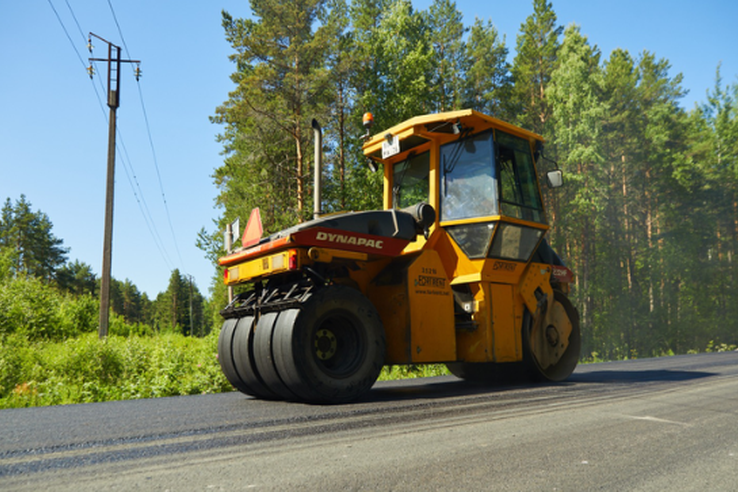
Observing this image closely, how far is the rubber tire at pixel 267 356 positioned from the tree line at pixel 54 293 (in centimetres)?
1218

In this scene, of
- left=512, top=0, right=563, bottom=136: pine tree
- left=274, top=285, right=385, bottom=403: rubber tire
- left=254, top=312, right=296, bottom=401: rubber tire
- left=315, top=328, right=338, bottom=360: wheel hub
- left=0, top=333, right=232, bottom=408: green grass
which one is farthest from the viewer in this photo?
left=512, top=0, right=563, bottom=136: pine tree

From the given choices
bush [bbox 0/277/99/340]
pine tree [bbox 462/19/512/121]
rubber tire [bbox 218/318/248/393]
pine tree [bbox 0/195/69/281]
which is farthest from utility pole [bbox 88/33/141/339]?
pine tree [bbox 0/195/69/281]

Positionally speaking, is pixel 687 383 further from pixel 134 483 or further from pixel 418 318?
pixel 134 483

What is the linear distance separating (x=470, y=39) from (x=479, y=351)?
966 inches

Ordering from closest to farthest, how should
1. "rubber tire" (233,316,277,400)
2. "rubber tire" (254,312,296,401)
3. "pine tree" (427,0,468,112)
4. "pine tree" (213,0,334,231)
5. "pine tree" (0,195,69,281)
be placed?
"rubber tire" (254,312,296,401) < "rubber tire" (233,316,277,400) < "pine tree" (213,0,334,231) < "pine tree" (427,0,468,112) < "pine tree" (0,195,69,281)

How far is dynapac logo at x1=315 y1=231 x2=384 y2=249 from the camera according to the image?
4.85 metres

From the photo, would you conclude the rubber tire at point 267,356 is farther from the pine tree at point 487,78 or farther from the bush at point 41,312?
the pine tree at point 487,78

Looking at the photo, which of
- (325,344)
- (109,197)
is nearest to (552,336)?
(325,344)

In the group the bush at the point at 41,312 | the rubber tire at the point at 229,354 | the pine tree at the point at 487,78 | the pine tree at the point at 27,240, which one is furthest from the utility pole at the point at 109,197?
the pine tree at the point at 27,240

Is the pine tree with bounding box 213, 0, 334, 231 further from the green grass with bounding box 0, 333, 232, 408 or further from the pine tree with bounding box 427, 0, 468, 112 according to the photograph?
the green grass with bounding box 0, 333, 232, 408

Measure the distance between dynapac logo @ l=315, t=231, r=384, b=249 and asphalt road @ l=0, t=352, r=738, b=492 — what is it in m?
1.48

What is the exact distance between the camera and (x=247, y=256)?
5414mm

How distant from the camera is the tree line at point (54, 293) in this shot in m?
14.9

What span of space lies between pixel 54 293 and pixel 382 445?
1727 cm
